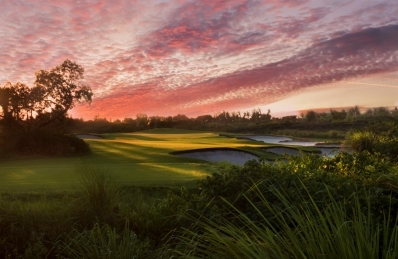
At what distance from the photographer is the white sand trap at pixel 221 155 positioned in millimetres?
19766

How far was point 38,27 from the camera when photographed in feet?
45.0

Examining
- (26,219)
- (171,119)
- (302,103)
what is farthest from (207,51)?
(171,119)

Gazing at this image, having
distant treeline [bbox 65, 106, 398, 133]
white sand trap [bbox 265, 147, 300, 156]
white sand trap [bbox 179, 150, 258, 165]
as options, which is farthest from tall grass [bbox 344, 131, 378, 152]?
distant treeline [bbox 65, 106, 398, 133]

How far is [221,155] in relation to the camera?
20.2m

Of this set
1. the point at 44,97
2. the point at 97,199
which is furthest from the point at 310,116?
the point at 97,199

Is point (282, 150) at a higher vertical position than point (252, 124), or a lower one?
lower

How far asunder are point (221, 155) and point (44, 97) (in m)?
12.6

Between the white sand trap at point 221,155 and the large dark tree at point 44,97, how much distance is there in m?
8.93

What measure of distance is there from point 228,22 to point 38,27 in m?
6.57

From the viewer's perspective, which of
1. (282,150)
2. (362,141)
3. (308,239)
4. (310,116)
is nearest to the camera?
(308,239)

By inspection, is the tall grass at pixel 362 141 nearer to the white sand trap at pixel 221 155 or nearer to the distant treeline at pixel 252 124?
the white sand trap at pixel 221 155

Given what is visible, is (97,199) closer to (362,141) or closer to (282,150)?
(362,141)

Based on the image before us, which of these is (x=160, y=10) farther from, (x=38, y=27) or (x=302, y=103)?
(x=302, y=103)

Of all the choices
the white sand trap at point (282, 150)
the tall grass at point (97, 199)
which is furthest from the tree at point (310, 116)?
the tall grass at point (97, 199)
